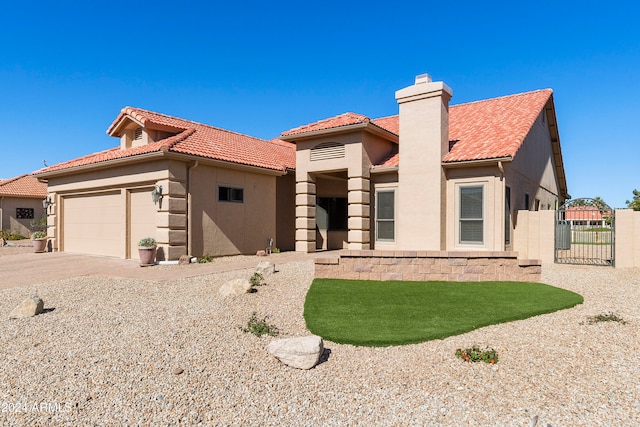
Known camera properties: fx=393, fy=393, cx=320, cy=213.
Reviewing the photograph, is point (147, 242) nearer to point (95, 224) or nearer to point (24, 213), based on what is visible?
point (95, 224)

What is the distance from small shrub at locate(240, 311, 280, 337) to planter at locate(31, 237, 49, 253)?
16.4 m

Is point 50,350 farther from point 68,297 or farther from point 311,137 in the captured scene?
point 311,137

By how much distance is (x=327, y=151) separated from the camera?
15211 mm

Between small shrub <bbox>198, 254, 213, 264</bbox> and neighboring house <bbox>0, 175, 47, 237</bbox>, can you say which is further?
neighboring house <bbox>0, 175, 47, 237</bbox>

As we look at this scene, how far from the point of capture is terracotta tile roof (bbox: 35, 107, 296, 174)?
1391 cm

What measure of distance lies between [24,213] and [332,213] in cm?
2475

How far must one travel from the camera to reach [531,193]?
16.0m

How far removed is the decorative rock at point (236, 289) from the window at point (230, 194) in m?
Answer: 7.00

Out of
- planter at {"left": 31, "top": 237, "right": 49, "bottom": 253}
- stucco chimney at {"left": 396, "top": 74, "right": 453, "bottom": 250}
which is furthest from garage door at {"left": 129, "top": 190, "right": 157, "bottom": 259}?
stucco chimney at {"left": 396, "top": 74, "right": 453, "bottom": 250}

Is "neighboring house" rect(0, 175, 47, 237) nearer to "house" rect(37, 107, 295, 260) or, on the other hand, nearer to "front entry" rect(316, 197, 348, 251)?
"house" rect(37, 107, 295, 260)

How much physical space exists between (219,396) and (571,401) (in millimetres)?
3621

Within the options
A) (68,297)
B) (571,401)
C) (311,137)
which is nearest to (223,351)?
(571,401)

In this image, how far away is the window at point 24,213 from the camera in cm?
2855

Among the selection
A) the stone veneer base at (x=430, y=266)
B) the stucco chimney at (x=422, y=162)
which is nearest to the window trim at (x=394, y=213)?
the stucco chimney at (x=422, y=162)
